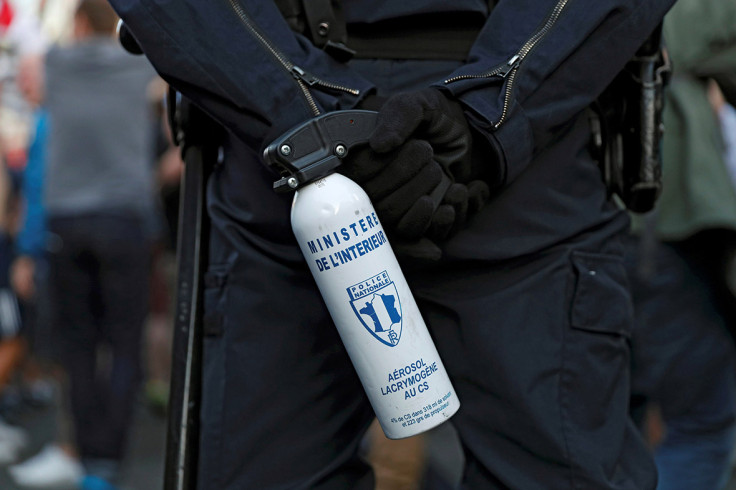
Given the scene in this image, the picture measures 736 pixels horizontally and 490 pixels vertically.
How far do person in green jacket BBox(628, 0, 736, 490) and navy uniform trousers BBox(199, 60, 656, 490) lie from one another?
115cm

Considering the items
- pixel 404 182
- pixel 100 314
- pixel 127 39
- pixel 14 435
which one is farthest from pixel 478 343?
pixel 14 435

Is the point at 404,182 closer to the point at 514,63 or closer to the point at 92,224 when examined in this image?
the point at 514,63

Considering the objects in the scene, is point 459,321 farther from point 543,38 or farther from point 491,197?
point 543,38

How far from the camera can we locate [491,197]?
55.8 inches

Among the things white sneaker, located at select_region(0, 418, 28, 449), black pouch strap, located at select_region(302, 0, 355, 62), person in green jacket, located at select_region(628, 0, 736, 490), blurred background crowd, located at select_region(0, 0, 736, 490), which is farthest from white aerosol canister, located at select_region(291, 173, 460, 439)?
white sneaker, located at select_region(0, 418, 28, 449)

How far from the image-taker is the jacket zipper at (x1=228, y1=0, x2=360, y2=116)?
4.50ft

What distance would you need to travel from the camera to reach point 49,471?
420 cm

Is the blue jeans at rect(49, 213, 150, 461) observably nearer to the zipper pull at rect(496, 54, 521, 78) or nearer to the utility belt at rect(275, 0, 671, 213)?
the utility belt at rect(275, 0, 671, 213)

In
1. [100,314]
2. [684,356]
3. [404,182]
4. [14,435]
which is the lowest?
[14,435]

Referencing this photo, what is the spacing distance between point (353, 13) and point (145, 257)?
2699 millimetres

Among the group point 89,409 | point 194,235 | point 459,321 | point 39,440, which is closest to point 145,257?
point 89,409

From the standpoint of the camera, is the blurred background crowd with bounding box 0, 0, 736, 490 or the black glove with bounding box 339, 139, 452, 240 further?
the blurred background crowd with bounding box 0, 0, 736, 490

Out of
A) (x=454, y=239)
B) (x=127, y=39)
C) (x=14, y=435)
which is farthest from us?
(x=14, y=435)

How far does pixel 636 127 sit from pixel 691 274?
1.19 meters
